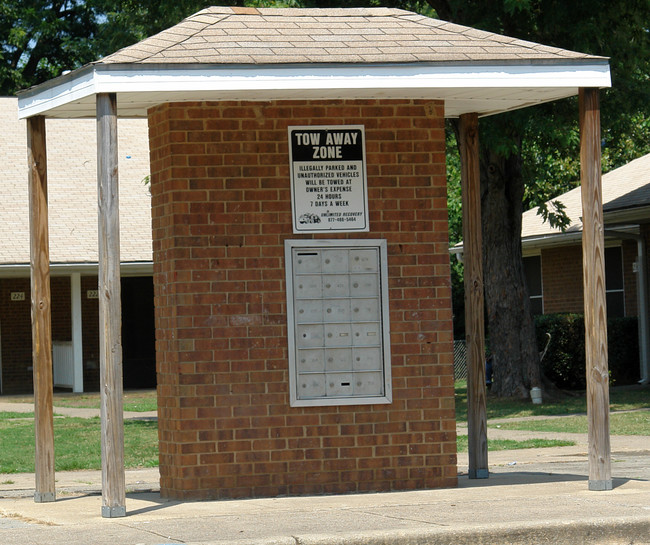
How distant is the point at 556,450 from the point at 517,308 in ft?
25.0

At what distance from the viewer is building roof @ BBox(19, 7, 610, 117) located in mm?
8320

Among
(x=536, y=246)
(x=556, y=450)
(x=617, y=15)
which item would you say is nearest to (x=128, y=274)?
(x=536, y=246)

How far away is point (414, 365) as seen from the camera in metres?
9.54

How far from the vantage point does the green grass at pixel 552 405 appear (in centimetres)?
1906

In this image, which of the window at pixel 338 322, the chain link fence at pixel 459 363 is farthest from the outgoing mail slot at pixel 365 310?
the chain link fence at pixel 459 363

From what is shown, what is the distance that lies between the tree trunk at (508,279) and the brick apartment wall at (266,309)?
1134 cm

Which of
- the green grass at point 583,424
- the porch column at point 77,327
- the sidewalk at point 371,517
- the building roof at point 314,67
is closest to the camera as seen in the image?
the sidewalk at point 371,517

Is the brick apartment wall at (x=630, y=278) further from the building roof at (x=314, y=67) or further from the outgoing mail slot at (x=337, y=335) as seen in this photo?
the outgoing mail slot at (x=337, y=335)

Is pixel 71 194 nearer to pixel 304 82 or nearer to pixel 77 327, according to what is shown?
pixel 77 327

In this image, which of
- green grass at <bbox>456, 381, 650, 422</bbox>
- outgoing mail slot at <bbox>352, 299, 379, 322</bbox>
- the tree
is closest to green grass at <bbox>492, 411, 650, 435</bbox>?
green grass at <bbox>456, 381, 650, 422</bbox>

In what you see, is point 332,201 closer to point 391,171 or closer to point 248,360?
point 391,171

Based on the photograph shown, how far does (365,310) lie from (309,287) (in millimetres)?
505

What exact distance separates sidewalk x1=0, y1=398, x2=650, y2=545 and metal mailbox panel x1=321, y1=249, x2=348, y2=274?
5.97 ft

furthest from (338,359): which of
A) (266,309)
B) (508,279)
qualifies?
(508,279)
